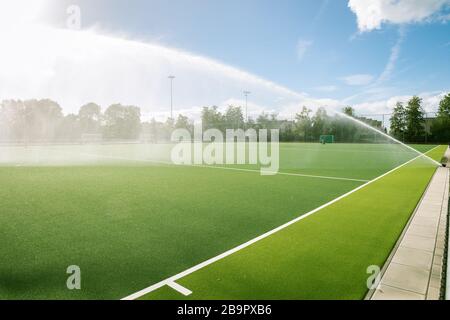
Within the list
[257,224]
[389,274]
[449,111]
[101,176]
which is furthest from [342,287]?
[449,111]

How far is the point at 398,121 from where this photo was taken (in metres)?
64.5

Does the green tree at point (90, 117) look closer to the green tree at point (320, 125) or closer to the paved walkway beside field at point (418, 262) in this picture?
the green tree at point (320, 125)

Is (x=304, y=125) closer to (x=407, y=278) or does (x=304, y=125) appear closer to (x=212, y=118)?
(x=212, y=118)

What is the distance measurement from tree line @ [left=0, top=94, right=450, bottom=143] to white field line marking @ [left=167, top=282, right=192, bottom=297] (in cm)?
5379

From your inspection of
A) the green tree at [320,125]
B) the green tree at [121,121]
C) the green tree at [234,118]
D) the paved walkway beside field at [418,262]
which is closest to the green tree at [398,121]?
the green tree at [320,125]

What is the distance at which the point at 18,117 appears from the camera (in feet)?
185

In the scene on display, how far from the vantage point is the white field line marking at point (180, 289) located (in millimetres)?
3199

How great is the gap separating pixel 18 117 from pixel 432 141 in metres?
85.6

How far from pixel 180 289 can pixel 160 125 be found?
6840 cm

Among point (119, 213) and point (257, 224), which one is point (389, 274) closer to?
point (257, 224)

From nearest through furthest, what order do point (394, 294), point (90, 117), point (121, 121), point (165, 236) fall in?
1. point (394, 294)
2. point (165, 236)
3. point (90, 117)
4. point (121, 121)

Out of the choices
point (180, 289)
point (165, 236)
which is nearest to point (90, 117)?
point (165, 236)
